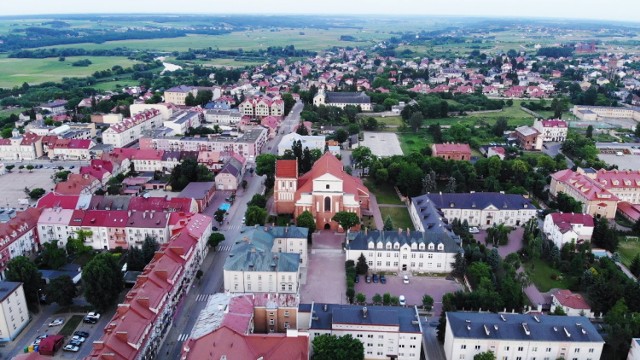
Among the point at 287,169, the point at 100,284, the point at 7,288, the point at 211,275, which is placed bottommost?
the point at 211,275

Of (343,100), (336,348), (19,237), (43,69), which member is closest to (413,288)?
(336,348)

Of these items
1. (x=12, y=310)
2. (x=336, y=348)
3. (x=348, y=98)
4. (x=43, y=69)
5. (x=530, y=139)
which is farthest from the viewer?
(x=43, y=69)

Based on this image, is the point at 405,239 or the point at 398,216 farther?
the point at 398,216

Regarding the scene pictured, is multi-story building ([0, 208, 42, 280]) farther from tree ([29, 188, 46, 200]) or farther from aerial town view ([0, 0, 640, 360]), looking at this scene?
tree ([29, 188, 46, 200])

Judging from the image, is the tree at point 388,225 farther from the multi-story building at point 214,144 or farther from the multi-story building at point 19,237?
the multi-story building at point 19,237

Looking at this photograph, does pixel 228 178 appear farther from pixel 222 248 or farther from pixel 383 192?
pixel 383 192

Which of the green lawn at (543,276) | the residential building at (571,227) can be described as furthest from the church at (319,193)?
the residential building at (571,227)

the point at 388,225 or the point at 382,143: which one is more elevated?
the point at 388,225
